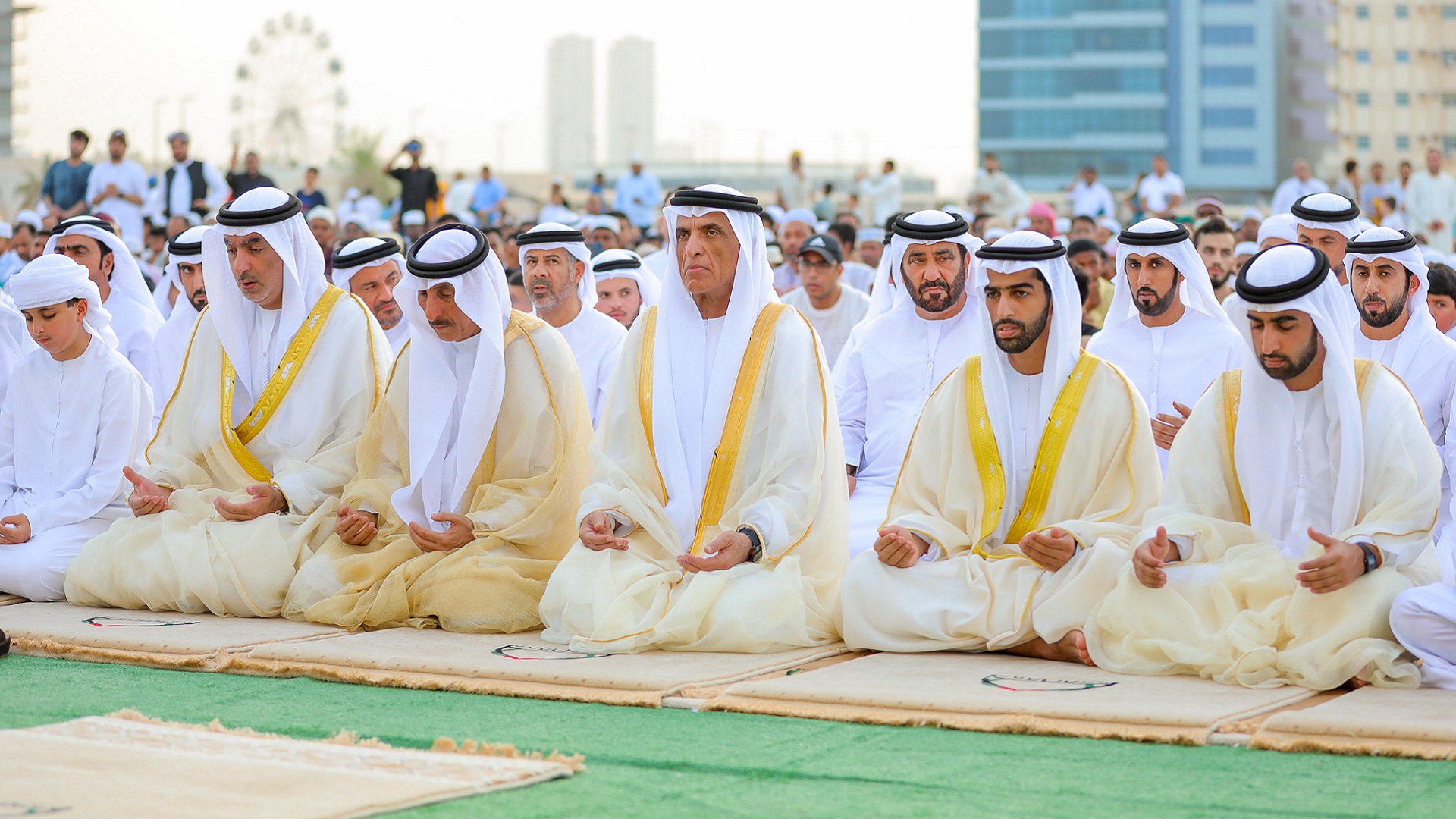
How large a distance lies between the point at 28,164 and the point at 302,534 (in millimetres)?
35879

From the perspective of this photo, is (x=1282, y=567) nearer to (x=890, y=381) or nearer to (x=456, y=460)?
(x=890, y=381)

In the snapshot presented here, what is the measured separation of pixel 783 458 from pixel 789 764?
169 centimetres

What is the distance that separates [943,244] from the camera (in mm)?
6449

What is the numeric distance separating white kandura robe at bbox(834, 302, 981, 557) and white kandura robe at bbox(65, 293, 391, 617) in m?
1.83

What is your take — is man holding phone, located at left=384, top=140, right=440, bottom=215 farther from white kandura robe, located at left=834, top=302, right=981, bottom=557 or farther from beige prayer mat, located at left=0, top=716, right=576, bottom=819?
beige prayer mat, located at left=0, top=716, right=576, bottom=819

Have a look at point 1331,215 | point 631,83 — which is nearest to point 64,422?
point 1331,215

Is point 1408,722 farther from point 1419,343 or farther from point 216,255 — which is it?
point 216,255

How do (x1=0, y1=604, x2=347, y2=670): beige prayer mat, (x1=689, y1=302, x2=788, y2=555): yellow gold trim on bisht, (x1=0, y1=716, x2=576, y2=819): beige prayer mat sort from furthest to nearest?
1. (x1=689, y1=302, x2=788, y2=555): yellow gold trim on bisht
2. (x1=0, y1=604, x2=347, y2=670): beige prayer mat
3. (x1=0, y1=716, x2=576, y2=819): beige prayer mat

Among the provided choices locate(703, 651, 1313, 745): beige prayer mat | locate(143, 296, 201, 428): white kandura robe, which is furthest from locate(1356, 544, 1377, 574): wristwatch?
locate(143, 296, 201, 428): white kandura robe

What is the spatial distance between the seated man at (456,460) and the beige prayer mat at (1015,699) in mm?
1337

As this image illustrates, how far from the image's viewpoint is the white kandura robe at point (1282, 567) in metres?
4.17

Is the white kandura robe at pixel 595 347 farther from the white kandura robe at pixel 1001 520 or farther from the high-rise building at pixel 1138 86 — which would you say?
the high-rise building at pixel 1138 86

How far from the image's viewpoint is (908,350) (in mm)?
6383

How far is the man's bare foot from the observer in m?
4.55
